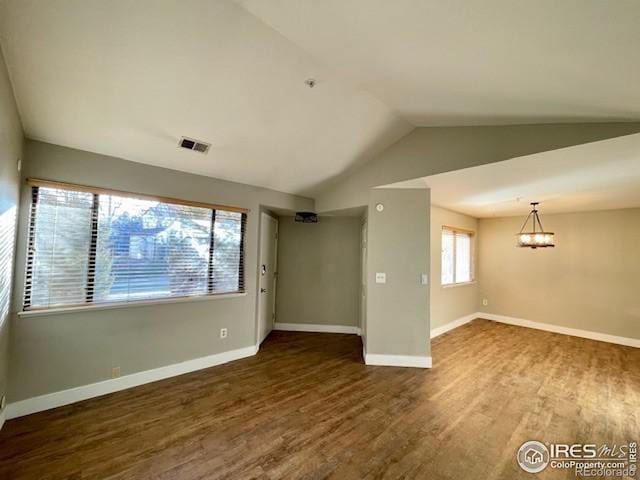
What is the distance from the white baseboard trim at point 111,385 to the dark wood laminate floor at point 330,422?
0.28 ft

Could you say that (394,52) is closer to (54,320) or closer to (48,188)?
(48,188)

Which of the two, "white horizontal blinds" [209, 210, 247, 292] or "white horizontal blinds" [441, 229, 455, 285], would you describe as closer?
"white horizontal blinds" [209, 210, 247, 292]

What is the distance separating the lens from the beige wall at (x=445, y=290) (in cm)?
471

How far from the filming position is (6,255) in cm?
199

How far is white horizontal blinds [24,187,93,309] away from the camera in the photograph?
2.31 meters

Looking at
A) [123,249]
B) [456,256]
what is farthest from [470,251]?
[123,249]

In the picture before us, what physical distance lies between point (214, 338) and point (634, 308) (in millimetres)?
7100

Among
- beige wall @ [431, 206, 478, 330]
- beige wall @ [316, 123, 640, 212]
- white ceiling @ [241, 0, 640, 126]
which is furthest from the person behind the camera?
beige wall @ [431, 206, 478, 330]

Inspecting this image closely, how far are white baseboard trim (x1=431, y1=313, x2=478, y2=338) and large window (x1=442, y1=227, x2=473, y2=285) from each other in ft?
2.70

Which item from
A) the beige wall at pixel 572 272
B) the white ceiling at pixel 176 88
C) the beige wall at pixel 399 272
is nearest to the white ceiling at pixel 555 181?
the beige wall at pixel 399 272

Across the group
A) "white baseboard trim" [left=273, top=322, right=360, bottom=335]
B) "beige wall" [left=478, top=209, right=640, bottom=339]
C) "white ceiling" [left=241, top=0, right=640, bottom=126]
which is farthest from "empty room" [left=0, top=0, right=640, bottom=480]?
"white baseboard trim" [left=273, top=322, right=360, bottom=335]

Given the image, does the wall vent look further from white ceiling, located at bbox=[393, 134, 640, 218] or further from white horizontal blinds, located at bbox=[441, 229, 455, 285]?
white horizontal blinds, located at bbox=[441, 229, 455, 285]

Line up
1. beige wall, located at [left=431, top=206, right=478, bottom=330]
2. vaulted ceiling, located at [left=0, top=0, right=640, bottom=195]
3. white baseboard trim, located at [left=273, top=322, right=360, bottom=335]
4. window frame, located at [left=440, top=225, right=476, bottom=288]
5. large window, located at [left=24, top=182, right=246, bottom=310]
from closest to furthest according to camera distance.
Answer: vaulted ceiling, located at [left=0, top=0, right=640, bottom=195], large window, located at [left=24, top=182, right=246, bottom=310], beige wall, located at [left=431, top=206, right=478, bottom=330], white baseboard trim, located at [left=273, top=322, right=360, bottom=335], window frame, located at [left=440, top=225, right=476, bottom=288]

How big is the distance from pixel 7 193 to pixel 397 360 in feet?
14.0
